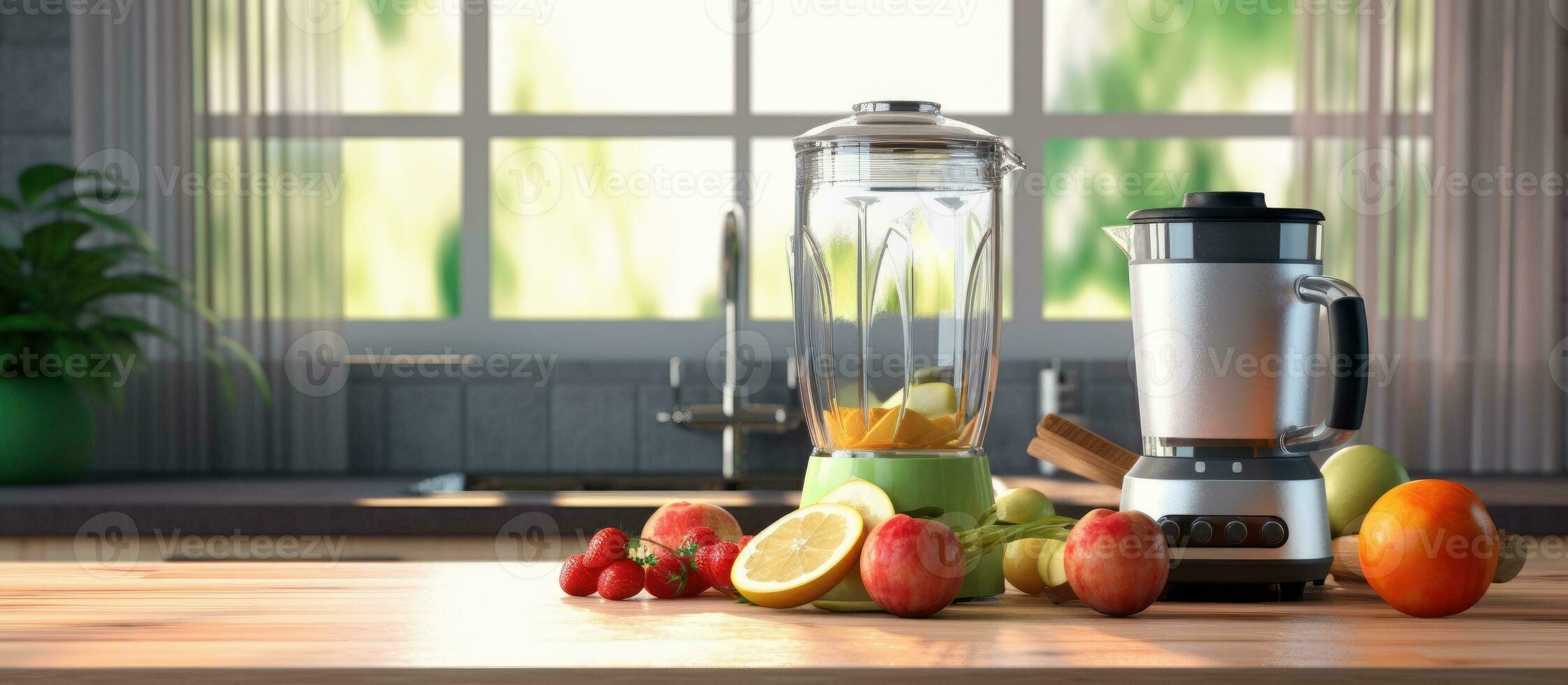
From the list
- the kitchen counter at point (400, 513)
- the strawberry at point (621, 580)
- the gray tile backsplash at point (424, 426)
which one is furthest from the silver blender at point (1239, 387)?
the gray tile backsplash at point (424, 426)

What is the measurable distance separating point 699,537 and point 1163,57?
189 centimetres

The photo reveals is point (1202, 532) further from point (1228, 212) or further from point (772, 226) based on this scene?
point (772, 226)

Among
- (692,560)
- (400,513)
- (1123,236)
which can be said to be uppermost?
(1123,236)

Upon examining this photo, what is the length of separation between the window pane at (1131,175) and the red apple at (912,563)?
180 cm

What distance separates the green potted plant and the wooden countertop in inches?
44.7

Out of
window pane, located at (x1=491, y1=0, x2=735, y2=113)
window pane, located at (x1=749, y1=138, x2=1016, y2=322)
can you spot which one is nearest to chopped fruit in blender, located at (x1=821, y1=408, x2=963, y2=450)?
window pane, located at (x1=749, y1=138, x2=1016, y2=322)

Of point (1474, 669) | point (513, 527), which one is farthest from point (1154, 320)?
point (513, 527)

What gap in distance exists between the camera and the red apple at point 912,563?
0.80 meters

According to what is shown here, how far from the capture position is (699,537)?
92cm

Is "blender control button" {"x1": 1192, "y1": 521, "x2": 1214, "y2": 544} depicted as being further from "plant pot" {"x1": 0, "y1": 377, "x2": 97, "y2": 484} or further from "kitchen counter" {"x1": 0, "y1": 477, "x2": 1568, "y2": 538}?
"plant pot" {"x1": 0, "y1": 377, "x2": 97, "y2": 484}

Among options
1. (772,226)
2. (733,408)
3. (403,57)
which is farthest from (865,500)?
(403,57)

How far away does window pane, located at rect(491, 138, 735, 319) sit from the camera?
253 cm

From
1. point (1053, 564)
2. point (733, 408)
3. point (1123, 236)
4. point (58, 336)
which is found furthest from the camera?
point (733, 408)

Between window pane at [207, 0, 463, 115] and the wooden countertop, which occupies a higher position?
window pane at [207, 0, 463, 115]
